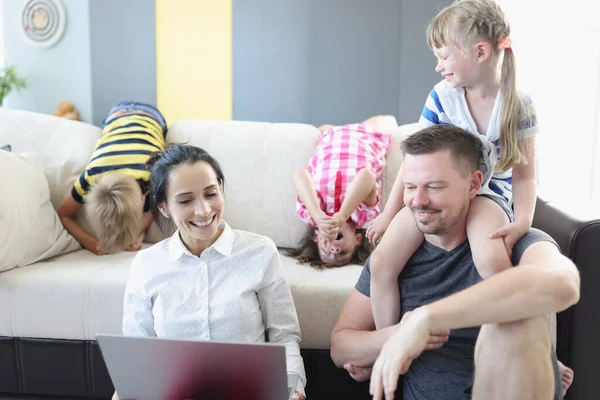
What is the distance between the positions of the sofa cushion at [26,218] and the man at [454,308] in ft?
3.92

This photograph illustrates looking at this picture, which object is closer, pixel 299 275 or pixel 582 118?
pixel 299 275

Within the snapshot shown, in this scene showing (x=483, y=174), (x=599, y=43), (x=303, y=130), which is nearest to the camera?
(x=483, y=174)

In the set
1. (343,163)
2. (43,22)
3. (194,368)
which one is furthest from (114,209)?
(43,22)

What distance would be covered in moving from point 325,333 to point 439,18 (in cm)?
99

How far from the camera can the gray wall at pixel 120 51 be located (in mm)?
4766

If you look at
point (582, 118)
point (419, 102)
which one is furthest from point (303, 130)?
point (582, 118)

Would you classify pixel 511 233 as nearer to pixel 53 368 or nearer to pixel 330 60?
pixel 53 368

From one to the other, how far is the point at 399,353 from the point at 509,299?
22 centimetres

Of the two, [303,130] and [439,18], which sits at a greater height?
[439,18]

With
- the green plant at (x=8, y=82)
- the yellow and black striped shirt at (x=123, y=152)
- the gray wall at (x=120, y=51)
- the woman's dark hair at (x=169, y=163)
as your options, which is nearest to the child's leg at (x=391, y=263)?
the woman's dark hair at (x=169, y=163)

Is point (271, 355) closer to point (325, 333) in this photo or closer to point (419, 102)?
point (325, 333)

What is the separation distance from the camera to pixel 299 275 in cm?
201

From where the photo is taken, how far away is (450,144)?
1.35 metres

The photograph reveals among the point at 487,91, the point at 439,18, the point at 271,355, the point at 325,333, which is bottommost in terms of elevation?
the point at 325,333
